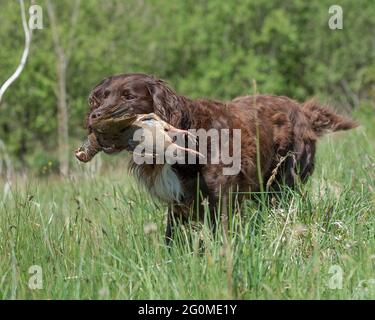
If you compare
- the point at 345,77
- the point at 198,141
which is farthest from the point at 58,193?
the point at 345,77

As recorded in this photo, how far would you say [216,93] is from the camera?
19000 millimetres

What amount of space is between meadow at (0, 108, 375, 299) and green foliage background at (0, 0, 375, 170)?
12.7 meters

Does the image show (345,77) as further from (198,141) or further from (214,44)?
(198,141)

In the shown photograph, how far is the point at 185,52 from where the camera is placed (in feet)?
63.9

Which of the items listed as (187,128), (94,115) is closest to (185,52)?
(187,128)

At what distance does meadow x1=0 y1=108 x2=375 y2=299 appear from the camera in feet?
13.0

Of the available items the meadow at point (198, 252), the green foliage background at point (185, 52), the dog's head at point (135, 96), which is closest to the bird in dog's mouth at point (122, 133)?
the dog's head at point (135, 96)

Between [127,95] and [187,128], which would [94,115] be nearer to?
[127,95]

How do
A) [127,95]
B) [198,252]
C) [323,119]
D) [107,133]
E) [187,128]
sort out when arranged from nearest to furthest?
[198,252], [107,133], [127,95], [187,128], [323,119]

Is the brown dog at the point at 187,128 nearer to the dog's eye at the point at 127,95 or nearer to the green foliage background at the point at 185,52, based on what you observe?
the dog's eye at the point at 127,95

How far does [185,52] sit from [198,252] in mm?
15551

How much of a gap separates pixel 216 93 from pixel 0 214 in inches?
552

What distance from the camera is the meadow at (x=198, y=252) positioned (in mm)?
3957
